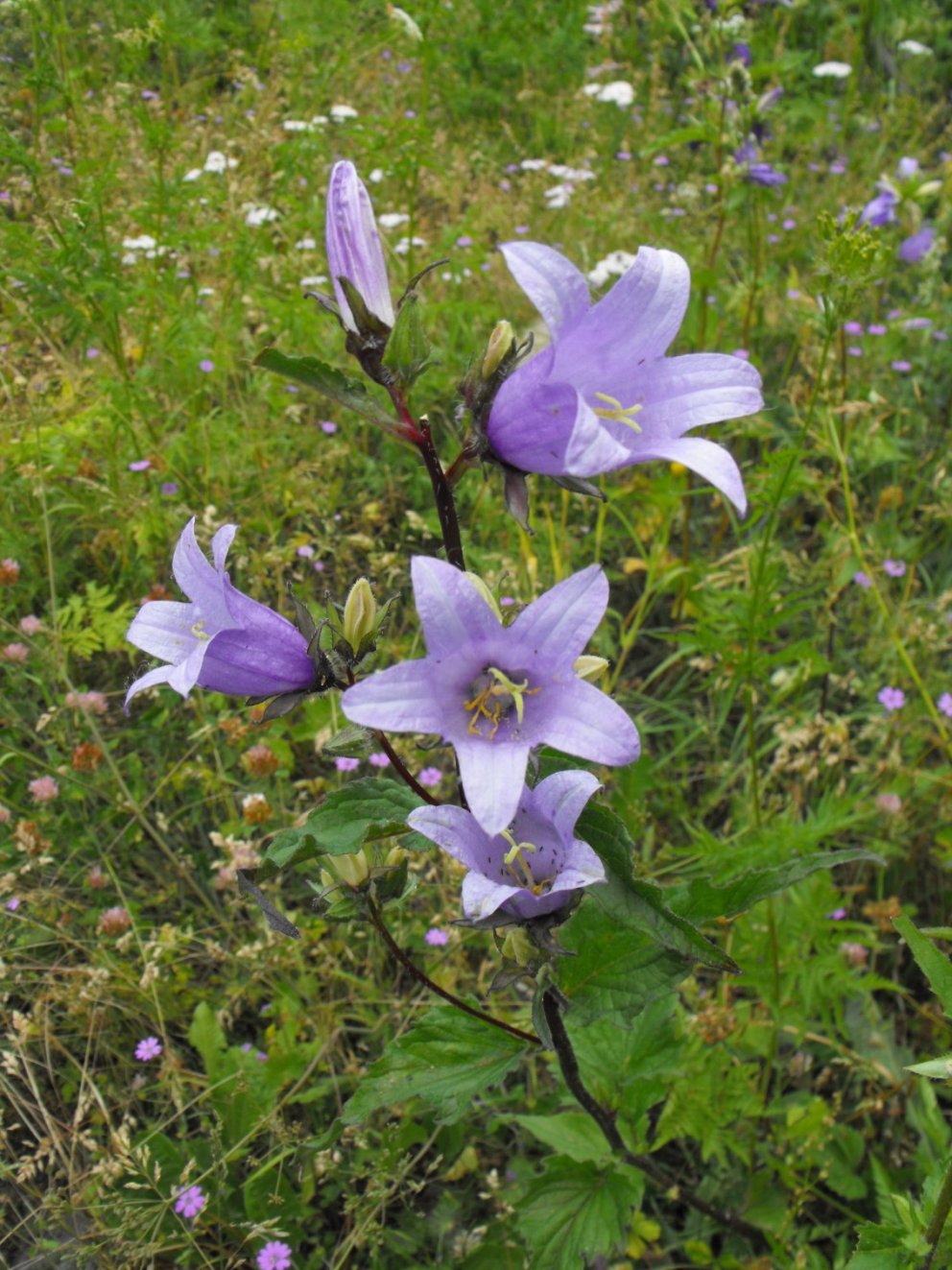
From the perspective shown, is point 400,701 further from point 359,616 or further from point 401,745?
point 401,745

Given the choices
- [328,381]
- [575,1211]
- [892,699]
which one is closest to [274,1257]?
[575,1211]

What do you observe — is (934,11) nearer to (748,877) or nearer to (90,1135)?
(748,877)

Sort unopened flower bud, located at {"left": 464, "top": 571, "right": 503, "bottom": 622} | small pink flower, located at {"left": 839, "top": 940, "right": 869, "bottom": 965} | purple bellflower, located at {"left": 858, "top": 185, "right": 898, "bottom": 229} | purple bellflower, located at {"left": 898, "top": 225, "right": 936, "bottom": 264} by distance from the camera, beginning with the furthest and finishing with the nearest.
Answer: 1. purple bellflower, located at {"left": 898, "top": 225, "right": 936, "bottom": 264}
2. purple bellflower, located at {"left": 858, "top": 185, "right": 898, "bottom": 229}
3. small pink flower, located at {"left": 839, "top": 940, "right": 869, "bottom": 965}
4. unopened flower bud, located at {"left": 464, "top": 571, "right": 503, "bottom": 622}

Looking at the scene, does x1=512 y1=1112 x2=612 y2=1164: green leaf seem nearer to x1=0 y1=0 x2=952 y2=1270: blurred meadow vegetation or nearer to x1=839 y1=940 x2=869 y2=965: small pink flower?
x1=0 y1=0 x2=952 y2=1270: blurred meadow vegetation

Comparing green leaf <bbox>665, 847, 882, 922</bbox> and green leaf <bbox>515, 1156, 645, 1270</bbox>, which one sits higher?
green leaf <bbox>665, 847, 882, 922</bbox>

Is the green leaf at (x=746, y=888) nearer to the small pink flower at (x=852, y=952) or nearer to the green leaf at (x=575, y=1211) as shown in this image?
the green leaf at (x=575, y=1211)

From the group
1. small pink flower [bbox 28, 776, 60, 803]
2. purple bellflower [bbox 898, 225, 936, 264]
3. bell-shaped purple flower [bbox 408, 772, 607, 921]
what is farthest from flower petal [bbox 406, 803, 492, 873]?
purple bellflower [bbox 898, 225, 936, 264]
